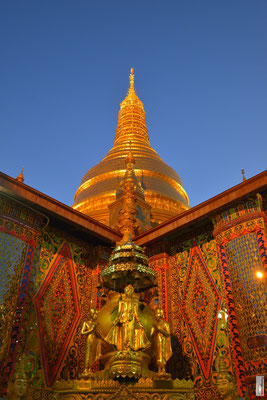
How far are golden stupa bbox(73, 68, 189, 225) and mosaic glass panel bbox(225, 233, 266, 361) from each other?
22.5 ft

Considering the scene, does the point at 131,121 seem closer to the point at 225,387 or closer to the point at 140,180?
the point at 140,180

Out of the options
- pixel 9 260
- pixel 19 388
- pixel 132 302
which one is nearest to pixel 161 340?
pixel 132 302

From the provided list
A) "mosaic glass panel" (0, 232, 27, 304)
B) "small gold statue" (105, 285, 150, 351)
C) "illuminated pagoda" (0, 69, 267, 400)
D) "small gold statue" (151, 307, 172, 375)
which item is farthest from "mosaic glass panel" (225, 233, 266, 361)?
"mosaic glass panel" (0, 232, 27, 304)

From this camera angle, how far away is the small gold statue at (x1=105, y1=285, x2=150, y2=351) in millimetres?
5117

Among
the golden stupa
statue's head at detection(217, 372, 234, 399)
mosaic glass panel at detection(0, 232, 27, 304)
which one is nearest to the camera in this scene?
statue's head at detection(217, 372, 234, 399)

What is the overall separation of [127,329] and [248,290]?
195cm

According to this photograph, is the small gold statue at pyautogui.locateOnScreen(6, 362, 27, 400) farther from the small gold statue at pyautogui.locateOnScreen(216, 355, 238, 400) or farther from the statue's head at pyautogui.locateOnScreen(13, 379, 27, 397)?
the small gold statue at pyautogui.locateOnScreen(216, 355, 238, 400)

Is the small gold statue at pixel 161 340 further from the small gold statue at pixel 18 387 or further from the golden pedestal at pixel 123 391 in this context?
the small gold statue at pixel 18 387

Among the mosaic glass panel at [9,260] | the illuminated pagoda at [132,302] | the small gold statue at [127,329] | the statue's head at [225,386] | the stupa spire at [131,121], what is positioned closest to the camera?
the statue's head at [225,386]

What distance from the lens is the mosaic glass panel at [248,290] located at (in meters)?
5.21

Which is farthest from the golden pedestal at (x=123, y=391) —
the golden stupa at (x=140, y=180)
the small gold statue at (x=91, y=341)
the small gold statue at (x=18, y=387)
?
the golden stupa at (x=140, y=180)

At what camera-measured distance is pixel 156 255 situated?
7.73 m

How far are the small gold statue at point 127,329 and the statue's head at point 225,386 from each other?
46.1 inches

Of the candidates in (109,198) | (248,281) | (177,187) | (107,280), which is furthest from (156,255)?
(177,187)
